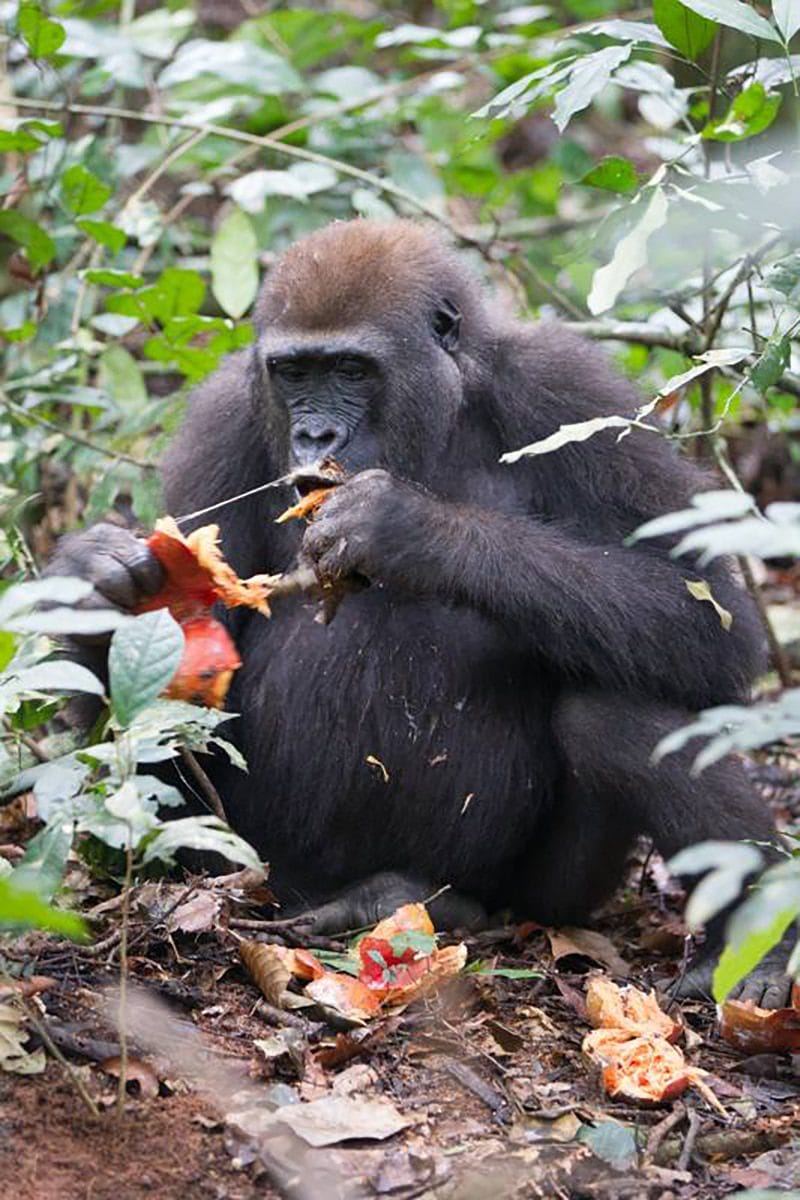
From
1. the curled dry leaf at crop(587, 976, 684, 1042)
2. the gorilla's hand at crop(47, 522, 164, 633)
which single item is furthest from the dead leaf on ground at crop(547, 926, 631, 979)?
the gorilla's hand at crop(47, 522, 164, 633)

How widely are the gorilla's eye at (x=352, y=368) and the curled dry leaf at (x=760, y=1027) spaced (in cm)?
224

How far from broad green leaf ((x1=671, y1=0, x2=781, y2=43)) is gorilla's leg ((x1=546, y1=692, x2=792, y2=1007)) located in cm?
194

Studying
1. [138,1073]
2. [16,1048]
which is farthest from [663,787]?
[16,1048]

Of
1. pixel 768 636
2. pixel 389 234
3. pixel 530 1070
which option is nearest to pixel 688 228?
pixel 389 234

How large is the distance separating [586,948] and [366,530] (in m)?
1.54

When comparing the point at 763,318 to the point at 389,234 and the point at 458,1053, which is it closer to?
the point at 389,234

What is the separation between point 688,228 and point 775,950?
2832mm

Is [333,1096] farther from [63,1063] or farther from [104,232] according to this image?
[104,232]

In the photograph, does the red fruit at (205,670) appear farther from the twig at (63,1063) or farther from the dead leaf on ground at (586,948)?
the dead leaf on ground at (586,948)

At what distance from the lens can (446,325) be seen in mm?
5668

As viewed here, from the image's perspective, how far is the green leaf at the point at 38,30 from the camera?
6715 millimetres

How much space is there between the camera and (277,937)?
5.01 meters

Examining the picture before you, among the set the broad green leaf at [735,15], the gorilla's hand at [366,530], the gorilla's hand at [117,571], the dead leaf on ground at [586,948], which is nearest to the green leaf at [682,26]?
the broad green leaf at [735,15]

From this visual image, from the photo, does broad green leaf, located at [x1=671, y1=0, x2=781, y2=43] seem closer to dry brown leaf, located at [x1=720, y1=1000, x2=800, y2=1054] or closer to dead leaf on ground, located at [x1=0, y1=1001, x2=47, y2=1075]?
dry brown leaf, located at [x1=720, y1=1000, x2=800, y2=1054]
